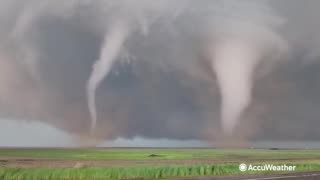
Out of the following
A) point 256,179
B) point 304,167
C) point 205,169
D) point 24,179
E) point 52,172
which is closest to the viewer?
point 256,179

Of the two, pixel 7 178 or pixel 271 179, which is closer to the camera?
pixel 271 179

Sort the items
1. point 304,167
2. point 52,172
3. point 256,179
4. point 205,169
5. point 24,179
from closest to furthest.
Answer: point 256,179 < point 24,179 < point 52,172 < point 205,169 < point 304,167

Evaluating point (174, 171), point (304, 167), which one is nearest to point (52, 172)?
point (174, 171)

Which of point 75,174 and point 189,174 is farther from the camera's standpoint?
point 189,174

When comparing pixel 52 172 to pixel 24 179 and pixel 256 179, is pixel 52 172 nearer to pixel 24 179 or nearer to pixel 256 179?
pixel 24 179

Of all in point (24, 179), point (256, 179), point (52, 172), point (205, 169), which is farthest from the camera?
point (205, 169)

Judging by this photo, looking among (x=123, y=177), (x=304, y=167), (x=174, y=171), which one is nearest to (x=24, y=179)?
(x=123, y=177)

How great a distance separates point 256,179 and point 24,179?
25.3 meters

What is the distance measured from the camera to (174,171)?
195 feet

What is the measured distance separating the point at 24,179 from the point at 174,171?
59.4ft

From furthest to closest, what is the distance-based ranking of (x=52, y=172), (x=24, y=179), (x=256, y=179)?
1. (x=52, y=172)
2. (x=24, y=179)
3. (x=256, y=179)

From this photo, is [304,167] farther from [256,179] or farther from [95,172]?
[95,172]

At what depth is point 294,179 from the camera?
49.6 meters

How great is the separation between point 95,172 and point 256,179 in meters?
18.9
